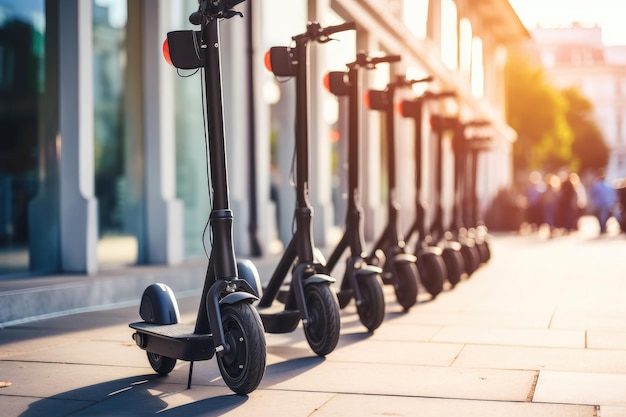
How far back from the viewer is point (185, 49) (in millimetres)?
5070

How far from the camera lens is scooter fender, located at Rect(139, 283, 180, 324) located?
17.4 feet

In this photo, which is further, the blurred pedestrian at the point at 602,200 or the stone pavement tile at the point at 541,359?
the blurred pedestrian at the point at 602,200

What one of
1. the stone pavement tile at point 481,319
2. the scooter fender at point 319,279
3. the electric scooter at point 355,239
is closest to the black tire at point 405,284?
the stone pavement tile at point 481,319

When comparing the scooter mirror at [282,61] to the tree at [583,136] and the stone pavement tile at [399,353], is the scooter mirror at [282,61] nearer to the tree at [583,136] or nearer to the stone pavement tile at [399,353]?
the stone pavement tile at [399,353]

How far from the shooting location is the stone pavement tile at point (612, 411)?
4246 millimetres

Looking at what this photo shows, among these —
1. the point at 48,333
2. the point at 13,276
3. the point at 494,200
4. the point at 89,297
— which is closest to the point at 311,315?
the point at 48,333

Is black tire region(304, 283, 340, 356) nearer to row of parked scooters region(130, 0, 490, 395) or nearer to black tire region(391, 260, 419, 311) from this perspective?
row of parked scooters region(130, 0, 490, 395)

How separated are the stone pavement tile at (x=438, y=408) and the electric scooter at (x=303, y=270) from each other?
1.26 meters

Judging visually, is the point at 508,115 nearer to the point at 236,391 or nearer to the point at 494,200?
the point at 494,200

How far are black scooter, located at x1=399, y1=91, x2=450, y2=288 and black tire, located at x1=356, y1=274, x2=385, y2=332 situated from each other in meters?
2.43

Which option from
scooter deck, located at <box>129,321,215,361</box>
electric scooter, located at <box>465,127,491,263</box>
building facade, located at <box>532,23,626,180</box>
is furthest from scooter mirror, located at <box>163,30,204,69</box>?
building facade, located at <box>532,23,626,180</box>

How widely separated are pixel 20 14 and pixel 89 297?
2709 millimetres

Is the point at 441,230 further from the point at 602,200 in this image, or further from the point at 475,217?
the point at 602,200

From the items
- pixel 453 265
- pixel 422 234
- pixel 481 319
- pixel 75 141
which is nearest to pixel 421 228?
pixel 422 234
